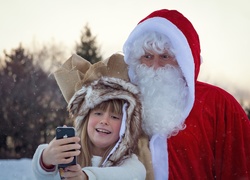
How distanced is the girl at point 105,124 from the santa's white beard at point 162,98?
185 mm

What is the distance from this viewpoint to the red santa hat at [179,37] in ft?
13.2

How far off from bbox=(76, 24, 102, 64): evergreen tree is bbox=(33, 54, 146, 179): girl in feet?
49.3

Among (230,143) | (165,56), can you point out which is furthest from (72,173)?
(230,143)

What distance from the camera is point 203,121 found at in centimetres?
411

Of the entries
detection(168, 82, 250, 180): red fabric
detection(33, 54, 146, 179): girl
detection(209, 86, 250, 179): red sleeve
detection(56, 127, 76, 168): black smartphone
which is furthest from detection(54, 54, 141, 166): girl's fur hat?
detection(209, 86, 250, 179): red sleeve

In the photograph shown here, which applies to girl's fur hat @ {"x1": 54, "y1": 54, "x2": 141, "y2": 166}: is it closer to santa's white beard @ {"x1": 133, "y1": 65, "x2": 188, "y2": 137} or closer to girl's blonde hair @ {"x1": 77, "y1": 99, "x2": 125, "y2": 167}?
girl's blonde hair @ {"x1": 77, "y1": 99, "x2": 125, "y2": 167}

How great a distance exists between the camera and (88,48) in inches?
781

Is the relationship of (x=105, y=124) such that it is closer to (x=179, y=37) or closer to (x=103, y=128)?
(x=103, y=128)

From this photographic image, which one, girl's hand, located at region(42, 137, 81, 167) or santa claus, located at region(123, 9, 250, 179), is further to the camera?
santa claus, located at region(123, 9, 250, 179)

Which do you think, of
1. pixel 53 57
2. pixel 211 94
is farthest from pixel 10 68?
pixel 211 94

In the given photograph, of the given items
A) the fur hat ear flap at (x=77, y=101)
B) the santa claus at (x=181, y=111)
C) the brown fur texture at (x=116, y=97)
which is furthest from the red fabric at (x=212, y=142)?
the fur hat ear flap at (x=77, y=101)

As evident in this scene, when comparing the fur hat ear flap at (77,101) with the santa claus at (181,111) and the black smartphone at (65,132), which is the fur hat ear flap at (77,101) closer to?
the santa claus at (181,111)

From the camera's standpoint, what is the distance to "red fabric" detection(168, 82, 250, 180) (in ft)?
12.9

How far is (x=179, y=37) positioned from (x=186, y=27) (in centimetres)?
22
